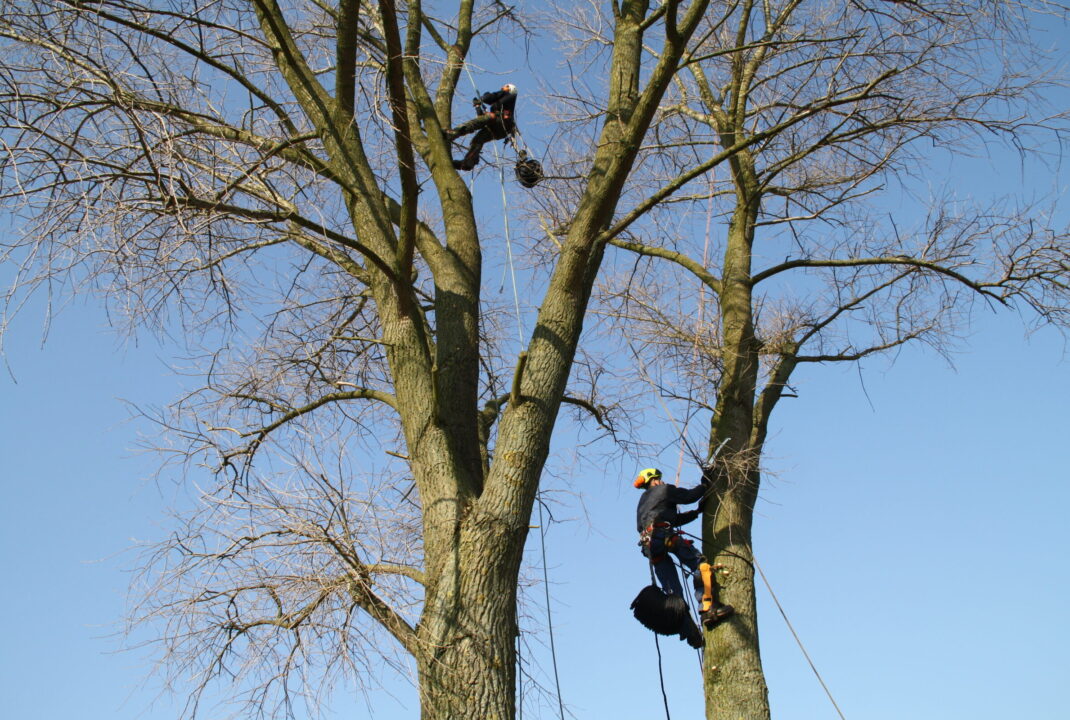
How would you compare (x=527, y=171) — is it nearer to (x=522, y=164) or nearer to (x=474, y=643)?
(x=522, y=164)

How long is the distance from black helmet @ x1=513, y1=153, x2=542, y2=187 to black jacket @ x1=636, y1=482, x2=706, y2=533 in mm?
2184

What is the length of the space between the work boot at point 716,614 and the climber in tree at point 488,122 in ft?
10.3

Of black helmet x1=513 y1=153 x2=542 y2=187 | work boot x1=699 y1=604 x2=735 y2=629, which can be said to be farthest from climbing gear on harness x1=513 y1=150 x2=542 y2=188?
work boot x1=699 y1=604 x2=735 y2=629

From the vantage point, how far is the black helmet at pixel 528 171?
6.05 meters

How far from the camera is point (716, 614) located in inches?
228

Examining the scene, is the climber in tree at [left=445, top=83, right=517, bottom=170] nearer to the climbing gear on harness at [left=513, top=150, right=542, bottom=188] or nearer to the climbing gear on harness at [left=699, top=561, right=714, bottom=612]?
the climbing gear on harness at [left=513, top=150, right=542, bottom=188]

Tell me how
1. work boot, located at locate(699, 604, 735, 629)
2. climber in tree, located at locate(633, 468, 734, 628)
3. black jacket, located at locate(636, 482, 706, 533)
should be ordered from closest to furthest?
work boot, located at locate(699, 604, 735, 629) < climber in tree, located at locate(633, 468, 734, 628) < black jacket, located at locate(636, 482, 706, 533)

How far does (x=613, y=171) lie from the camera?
4789 mm

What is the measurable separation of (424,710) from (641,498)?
309cm

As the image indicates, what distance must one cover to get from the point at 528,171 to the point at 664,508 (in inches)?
93.5

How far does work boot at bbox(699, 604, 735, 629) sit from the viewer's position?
18.9ft

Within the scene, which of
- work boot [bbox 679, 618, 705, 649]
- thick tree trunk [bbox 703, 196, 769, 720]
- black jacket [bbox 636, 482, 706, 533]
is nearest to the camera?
thick tree trunk [bbox 703, 196, 769, 720]

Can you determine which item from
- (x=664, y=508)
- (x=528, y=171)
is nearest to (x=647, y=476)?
(x=664, y=508)

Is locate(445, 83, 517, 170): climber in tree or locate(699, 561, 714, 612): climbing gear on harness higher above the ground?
locate(445, 83, 517, 170): climber in tree
